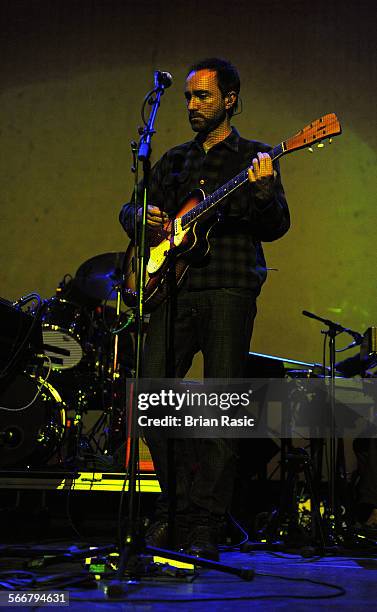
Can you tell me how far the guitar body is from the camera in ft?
9.39

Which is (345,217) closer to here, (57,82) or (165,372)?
(57,82)

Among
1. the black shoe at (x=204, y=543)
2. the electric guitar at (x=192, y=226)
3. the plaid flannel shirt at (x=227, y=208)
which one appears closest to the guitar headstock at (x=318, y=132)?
the electric guitar at (x=192, y=226)

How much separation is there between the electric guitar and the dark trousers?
0.30 ft

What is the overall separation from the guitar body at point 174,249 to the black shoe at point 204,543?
34.1 inches

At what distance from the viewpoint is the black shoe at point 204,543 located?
2566 millimetres

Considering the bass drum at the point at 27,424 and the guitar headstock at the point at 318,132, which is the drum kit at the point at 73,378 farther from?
the guitar headstock at the point at 318,132

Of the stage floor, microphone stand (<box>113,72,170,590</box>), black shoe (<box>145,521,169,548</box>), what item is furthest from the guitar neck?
the stage floor

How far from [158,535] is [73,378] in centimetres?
223

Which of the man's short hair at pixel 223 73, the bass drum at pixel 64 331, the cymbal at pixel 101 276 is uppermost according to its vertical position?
the man's short hair at pixel 223 73

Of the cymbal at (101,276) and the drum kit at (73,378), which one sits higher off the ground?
the cymbal at (101,276)

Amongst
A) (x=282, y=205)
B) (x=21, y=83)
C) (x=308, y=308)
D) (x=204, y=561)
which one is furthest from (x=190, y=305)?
(x=21, y=83)

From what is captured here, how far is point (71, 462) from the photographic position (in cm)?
421

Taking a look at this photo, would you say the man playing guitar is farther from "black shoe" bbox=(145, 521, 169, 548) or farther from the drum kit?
the drum kit

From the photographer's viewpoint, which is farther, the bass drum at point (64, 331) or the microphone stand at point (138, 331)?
the bass drum at point (64, 331)
